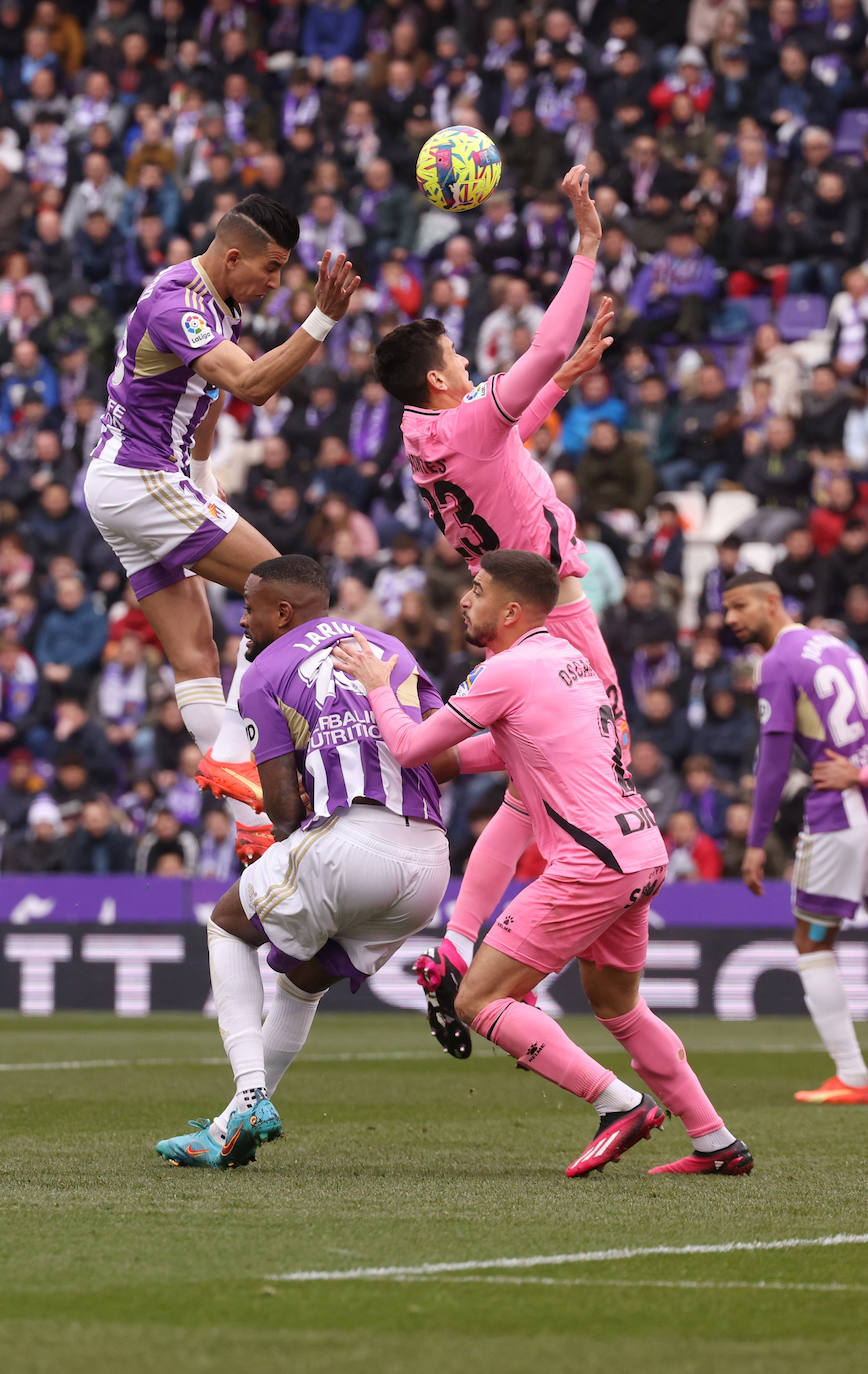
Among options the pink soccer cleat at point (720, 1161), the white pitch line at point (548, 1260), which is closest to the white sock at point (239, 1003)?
the pink soccer cleat at point (720, 1161)

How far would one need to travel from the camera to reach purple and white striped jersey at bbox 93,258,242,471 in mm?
8094

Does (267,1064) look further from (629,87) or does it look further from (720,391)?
(629,87)

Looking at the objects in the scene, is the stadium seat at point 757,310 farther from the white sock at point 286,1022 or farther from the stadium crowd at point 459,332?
the white sock at point 286,1022

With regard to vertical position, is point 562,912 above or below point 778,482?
below

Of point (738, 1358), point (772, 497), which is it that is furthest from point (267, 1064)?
point (772, 497)

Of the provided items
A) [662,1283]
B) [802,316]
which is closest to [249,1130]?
[662,1283]

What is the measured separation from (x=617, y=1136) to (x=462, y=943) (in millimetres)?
1211

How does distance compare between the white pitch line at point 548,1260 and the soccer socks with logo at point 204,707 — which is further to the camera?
the soccer socks with logo at point 204,707

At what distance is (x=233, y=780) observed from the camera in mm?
8250

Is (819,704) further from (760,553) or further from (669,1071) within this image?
(760,553)

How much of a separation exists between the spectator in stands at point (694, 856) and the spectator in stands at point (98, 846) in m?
4.53

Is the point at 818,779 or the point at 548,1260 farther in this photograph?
the point at 818,779

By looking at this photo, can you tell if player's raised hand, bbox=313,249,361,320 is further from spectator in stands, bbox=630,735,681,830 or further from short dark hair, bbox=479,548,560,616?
spectator in stands, bbox=630,735,681,830

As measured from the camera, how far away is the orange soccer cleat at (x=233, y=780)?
26.9 feet
